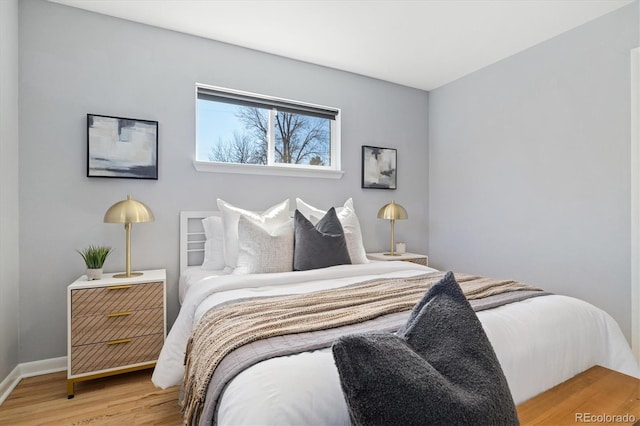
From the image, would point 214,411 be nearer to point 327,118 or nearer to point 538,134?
point 327,118

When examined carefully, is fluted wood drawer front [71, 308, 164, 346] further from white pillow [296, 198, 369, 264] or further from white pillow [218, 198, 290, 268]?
white pillow [296, 198, 369, 264]

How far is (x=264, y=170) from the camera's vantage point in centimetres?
305

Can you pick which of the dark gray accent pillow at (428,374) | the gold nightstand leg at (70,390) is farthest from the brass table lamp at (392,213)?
the gold nightstand leg at (70,390)

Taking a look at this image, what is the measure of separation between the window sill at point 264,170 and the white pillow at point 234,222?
34cm

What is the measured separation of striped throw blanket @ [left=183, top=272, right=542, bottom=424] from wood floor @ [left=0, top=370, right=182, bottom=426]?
0.71 m

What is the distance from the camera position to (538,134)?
2.95 m

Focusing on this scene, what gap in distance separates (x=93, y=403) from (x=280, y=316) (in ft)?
5.21

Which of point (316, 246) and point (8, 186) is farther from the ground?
point (8, 186)

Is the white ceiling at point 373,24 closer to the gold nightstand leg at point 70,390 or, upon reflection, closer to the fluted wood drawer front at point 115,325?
the fluted wood drawer front at point 115,325

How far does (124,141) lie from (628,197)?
3.85 metres

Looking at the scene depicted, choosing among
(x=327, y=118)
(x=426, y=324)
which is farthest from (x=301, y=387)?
(x=327, y=118)

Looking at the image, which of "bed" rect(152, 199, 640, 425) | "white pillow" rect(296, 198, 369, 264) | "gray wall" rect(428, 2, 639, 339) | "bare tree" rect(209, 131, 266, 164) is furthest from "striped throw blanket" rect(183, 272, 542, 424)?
"bare tree" rect(209, 131, 266, 164)

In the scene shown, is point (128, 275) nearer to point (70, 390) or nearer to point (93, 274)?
point (93, 274)

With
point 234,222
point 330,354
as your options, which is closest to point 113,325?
point 234,222
